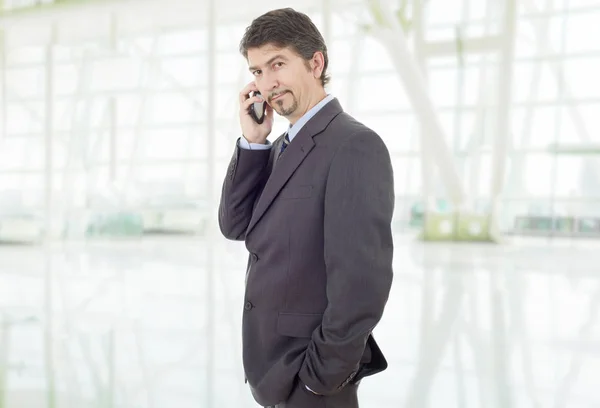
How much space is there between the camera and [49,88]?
19078mm

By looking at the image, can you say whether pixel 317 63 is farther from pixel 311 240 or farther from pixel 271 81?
pixel 311 240

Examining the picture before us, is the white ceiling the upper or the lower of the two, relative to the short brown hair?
upper

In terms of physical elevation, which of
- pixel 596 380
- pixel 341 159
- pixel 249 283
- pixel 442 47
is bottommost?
pixel 596 380

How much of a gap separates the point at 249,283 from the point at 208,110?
1654 centimetres

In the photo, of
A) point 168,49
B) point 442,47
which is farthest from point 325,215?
point 168,49

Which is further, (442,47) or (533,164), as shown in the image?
(533,164)

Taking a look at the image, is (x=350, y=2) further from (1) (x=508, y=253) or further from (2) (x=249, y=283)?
(2) (x=249, y=283)

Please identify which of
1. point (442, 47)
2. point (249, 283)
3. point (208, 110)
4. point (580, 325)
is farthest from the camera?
point (208, 110)

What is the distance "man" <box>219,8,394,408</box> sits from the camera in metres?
1.43

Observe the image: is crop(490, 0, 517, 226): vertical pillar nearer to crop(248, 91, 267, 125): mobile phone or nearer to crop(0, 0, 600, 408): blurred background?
crop(0, 0, 600, 408): blurred background

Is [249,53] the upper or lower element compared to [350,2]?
lower

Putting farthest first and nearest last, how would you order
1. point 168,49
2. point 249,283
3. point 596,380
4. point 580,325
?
1. point 168,49
2. point 580,325
3. point 596,380
4. point 249,283

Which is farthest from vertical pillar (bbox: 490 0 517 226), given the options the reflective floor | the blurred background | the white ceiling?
the reflective floor

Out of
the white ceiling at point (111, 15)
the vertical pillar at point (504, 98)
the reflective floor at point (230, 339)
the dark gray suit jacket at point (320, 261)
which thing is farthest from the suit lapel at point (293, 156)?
the white ceiling at point (111, 15)
